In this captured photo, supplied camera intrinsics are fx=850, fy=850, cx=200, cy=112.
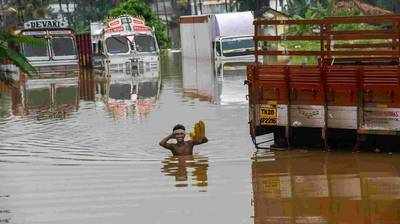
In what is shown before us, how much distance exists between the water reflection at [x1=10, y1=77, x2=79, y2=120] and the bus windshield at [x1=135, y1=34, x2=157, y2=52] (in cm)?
893

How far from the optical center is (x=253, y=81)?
14156 millimetres

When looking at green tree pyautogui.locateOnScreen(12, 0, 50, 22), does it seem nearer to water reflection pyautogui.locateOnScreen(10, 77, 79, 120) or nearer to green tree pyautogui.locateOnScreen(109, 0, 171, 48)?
green tree pyautogui.locateOnScreen(109, 0, 171, 48)

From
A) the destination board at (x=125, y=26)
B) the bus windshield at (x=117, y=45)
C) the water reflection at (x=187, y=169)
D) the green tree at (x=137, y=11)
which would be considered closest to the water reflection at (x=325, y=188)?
the water reflection at (x=187, y=169)

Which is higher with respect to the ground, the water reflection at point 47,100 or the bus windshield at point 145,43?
the bus windshield at point 145,43

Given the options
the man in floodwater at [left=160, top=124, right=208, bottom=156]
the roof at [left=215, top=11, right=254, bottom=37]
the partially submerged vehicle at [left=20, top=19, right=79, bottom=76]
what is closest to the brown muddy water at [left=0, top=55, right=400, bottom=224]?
the man in floodwater at [left=160, top=124, right=208, bottom=156]

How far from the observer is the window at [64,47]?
162 feet

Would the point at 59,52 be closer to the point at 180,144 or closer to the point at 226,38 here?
the point at 226,38

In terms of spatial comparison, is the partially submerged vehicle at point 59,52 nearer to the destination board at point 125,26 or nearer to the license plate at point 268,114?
the destination board at point 125,26

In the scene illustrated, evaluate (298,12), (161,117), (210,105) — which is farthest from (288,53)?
(298,12)

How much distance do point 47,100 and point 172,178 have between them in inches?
678

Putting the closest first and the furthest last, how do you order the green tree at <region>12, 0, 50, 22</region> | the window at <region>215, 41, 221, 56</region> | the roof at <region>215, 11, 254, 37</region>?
the roof at <region>215, 11, 254, 37</region> < the window at <region>215, 41, 221, 56</region> < the green tree at <region>12, 0, 50, 22</region>

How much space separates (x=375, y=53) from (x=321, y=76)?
92 cm

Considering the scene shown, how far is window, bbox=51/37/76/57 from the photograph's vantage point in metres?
49.4

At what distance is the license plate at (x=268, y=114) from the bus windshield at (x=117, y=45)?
34.6m
